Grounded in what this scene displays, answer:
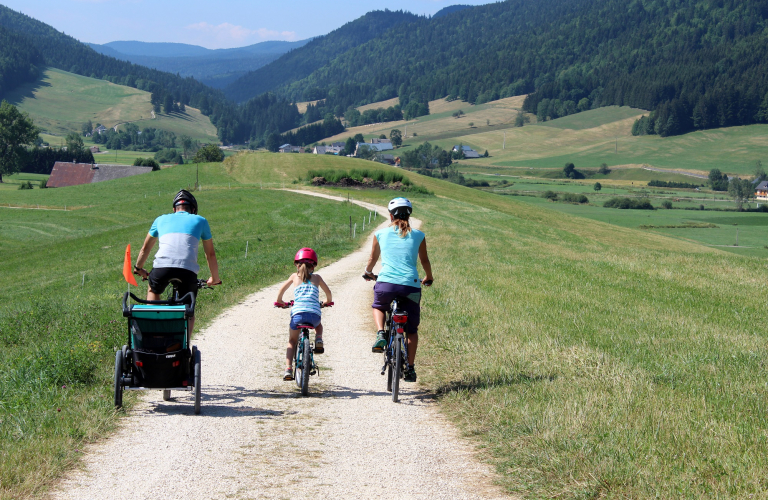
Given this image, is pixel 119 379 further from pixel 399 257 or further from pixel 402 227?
pixel 402 227

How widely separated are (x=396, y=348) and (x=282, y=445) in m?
2.36

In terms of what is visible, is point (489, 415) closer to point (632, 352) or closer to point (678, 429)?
point (678, 429)

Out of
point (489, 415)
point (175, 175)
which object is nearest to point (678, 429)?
point (489, 415)

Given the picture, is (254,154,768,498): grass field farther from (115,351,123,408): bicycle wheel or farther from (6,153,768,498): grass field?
(115,351,123,408): bicycle wheel

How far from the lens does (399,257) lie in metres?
8.89

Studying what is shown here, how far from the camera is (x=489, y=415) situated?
7.77 m

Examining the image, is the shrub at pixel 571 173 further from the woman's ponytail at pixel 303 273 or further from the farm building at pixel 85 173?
the woman's ponytail at pixel 303 273

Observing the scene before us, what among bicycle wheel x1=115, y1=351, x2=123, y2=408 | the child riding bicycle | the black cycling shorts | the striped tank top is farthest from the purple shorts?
bicycle wheel x1=115, y1=351, x2=123, y2=408

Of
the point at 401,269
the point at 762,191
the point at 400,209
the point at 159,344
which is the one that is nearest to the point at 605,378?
the point at 401,269

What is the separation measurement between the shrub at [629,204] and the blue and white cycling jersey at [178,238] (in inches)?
4333

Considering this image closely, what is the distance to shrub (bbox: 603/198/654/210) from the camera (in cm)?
11075

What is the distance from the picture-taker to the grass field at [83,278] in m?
6.78

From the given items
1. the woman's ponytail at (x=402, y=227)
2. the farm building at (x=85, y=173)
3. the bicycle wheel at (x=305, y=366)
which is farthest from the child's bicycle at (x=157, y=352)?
the farm building at (x=85, y=173)

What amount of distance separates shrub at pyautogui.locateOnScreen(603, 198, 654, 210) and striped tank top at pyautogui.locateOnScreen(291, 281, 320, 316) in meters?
109
